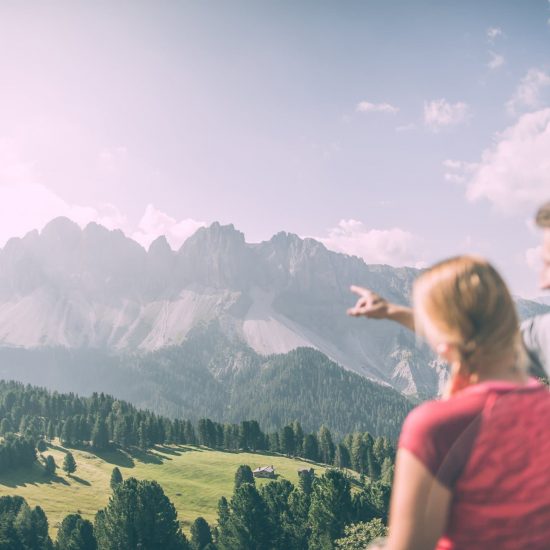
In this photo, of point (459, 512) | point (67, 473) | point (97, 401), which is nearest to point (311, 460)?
point (67, 473)

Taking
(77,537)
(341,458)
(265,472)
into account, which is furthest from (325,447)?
(77,537)

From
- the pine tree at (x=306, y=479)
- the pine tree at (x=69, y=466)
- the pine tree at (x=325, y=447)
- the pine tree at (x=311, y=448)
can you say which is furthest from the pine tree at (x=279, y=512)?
the pine tree at (x=311, y=448)

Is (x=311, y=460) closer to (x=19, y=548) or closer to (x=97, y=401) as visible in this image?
(x=97, y=401)

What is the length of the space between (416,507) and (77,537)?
288 ft

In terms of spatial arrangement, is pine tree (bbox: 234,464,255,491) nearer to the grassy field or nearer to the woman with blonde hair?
the grassy field

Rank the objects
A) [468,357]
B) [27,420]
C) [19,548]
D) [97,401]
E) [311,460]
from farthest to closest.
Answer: [97,401], [27,420], [311,460], [19,548], [468,357]

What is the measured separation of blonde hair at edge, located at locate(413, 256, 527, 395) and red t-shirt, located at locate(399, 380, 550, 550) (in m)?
0.33

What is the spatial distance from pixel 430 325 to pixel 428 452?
829mm

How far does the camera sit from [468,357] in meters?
3.34

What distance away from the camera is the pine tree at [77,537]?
249 ft

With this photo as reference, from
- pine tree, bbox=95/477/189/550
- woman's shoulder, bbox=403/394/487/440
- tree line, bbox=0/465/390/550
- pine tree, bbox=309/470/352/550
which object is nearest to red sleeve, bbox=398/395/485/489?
woman's shoulder, bbox=403/394/487/440

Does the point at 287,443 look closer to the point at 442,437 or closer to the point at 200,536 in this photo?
the point at 200,536

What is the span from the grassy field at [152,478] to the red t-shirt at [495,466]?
10146 cm

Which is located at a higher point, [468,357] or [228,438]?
[468,357]
